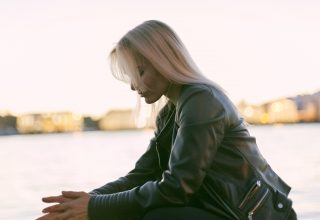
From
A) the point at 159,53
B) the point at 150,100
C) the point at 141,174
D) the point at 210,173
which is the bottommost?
the point at 141,174

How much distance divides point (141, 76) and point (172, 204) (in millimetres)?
415

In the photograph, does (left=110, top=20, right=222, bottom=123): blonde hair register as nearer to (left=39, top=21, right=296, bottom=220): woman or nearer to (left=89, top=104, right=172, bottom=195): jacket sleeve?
(left=39, top=21, right=296, bottom=220): woman

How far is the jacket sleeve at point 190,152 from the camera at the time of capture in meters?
1.83

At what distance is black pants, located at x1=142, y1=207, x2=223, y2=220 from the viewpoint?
1868 millimetres

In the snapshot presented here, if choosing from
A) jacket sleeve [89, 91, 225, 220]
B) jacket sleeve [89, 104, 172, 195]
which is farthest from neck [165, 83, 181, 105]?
jacket sleeve [89, 104, 172, 195]

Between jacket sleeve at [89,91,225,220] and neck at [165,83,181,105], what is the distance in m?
0.11

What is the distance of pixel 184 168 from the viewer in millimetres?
1830

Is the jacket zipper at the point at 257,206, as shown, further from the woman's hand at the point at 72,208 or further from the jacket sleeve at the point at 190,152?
the woman's hand at the point at 72,208

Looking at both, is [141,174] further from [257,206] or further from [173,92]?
[257,206]

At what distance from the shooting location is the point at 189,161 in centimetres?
183

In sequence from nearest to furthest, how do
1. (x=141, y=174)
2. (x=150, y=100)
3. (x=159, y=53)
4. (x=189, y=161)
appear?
(x=189, y=161) < (x=159, y=53) < (x=150, y=100) < (x=141, y=174)

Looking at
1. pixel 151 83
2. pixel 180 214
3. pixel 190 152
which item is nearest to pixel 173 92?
pixel 151 83

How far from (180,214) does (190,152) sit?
0.63 feet

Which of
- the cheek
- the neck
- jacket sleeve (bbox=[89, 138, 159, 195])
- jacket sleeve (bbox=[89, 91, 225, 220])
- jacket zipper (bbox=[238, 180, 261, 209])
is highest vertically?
the cheek
